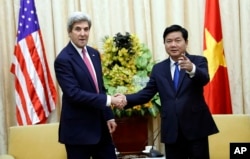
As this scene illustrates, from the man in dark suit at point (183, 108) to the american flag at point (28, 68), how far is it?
1528mm

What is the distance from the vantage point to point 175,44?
2.74 m

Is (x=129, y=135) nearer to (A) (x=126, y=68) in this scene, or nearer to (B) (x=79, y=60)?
(A) (x=126, y=68)

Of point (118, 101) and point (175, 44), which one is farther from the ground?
point (175, 44)

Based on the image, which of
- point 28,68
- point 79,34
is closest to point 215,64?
point 79,34

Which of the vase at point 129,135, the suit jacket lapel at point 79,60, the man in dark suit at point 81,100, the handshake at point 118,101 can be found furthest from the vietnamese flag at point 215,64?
the suit jacket lapel at point 79,60

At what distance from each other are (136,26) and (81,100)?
1.72m

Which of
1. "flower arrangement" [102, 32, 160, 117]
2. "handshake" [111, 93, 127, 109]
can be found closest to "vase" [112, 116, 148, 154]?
"flower arrangement" [102, 32, 160, 117]

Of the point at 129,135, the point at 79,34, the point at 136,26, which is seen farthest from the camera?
the point at 136,26

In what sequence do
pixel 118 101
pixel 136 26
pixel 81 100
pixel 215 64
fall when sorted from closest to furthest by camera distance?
pixel 81 100, pixel 118 101, pixel 215 64, pixel 136 26

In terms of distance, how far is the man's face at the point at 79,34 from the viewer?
277 centimetres

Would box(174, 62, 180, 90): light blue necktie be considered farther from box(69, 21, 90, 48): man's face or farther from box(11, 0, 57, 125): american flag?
box(11, 0, 57, 125): american flag

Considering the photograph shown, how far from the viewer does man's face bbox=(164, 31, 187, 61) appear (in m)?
2.74

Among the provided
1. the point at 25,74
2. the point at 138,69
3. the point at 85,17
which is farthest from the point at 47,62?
the point at 85,17

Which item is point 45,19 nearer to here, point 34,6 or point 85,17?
point 34,6
